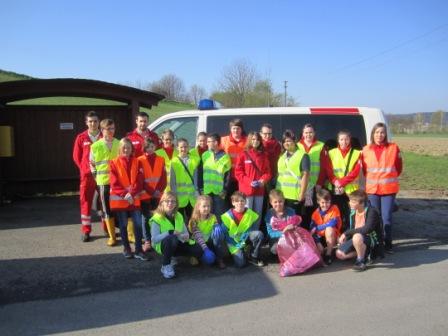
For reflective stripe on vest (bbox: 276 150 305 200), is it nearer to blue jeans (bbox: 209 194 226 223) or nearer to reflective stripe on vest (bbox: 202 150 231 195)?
reflective stripe on vest (bbox: 202 150 231 195)

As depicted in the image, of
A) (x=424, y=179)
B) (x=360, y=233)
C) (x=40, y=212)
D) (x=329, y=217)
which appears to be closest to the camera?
(x=360, y=233)

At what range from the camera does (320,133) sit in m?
6.85

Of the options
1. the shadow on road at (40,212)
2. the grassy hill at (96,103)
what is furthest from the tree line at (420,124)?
the shadow on road at (40,212)

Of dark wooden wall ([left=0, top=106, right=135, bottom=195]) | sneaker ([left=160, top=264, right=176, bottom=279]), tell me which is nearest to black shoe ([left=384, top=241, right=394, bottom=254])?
sneaker ([left=160, top=264, right=176, bottom=279])

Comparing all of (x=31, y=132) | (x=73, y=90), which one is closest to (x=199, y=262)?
(x=73, y=90)

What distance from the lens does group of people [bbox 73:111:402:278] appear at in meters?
5.36

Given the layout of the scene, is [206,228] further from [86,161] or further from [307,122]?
[307,122]

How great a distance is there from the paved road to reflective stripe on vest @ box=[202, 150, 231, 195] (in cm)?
118

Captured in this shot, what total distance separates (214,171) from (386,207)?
2.57 meters

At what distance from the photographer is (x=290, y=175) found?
5902 millimetres

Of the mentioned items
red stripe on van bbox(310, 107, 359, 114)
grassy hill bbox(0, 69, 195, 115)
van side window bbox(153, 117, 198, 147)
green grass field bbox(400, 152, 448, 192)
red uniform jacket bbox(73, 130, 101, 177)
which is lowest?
green grass field bbox(400, 152, 448, 192)

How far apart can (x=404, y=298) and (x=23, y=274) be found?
435 centimetres

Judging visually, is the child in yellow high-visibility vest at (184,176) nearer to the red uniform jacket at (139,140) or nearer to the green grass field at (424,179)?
the red uniform jacket at (139,140)

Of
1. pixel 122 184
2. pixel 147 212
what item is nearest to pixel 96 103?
pixel 147 212
